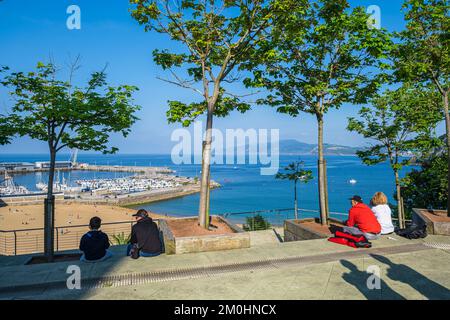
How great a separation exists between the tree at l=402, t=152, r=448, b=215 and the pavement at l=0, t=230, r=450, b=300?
1256cm

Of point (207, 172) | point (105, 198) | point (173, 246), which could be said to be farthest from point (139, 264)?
point (105, 198)

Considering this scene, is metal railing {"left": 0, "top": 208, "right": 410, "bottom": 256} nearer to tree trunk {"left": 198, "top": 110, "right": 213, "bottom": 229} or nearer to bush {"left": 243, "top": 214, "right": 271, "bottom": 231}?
bush {"left": 243, "top": 214, "right": 271, "bottom": 231}

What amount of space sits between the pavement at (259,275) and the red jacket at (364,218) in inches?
18.3

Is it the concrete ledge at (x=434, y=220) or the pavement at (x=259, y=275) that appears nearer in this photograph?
the pavement at (x=259, y=275)

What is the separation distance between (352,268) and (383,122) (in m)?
10.9

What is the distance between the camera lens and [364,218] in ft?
27.3

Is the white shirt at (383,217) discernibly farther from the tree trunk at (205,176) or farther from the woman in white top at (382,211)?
the tree trunk at (205,176)

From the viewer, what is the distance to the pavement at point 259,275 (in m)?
5.32

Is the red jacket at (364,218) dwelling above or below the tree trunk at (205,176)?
below

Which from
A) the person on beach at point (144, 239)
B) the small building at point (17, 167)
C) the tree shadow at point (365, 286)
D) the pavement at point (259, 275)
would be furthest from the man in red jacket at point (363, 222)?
the small building at point (17, 167)

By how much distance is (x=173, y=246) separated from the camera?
7.78 m

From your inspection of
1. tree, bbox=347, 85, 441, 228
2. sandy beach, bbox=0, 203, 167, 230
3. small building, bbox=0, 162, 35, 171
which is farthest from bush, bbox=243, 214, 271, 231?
small building, bbox=0, 162, 35, 171

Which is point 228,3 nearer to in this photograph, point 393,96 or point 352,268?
point 352,268

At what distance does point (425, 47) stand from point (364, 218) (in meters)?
6.40
